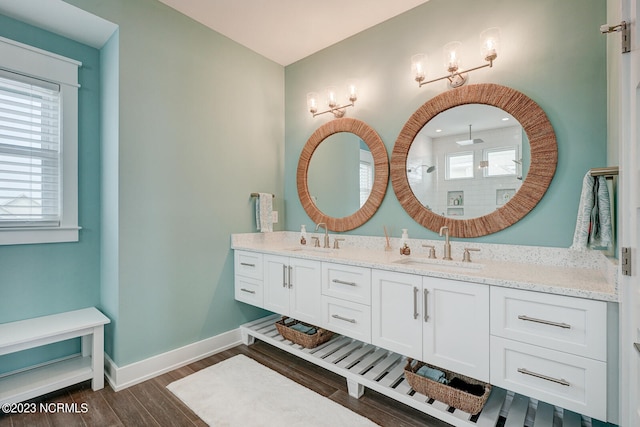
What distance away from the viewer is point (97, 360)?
2.11 metres

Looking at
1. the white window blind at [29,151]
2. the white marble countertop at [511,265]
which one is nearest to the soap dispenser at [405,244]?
the white marble countertop at [511,265]

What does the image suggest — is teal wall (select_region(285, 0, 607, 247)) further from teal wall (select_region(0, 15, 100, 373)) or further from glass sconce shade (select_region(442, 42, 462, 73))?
teal wall (select_region(0, 15, 100, 373))

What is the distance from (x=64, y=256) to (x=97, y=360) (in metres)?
0.83

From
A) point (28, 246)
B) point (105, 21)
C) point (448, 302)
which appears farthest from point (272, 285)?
point (105, 21)

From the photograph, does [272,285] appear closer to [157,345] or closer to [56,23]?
[157,345]

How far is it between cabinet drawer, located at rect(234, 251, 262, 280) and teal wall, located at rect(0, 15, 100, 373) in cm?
110

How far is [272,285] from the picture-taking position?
252 cm

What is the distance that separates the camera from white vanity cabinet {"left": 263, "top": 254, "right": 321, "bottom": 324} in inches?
87.5

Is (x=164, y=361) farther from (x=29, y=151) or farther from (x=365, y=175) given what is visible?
(x=365, y=175)

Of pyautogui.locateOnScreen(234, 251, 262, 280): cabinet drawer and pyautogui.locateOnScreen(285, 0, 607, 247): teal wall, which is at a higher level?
pyautogui.locateOnScreen(285, 0, 607, 247): teal wall

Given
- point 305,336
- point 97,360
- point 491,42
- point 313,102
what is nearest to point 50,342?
point 97,360

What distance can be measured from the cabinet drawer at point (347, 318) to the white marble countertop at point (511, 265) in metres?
0.28

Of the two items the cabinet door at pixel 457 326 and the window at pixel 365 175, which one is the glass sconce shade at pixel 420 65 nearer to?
the window at pixel 365 175

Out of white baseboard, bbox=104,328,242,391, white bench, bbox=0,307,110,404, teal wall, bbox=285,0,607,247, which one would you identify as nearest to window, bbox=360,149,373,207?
teal wall, bbox=285,0,607,247
